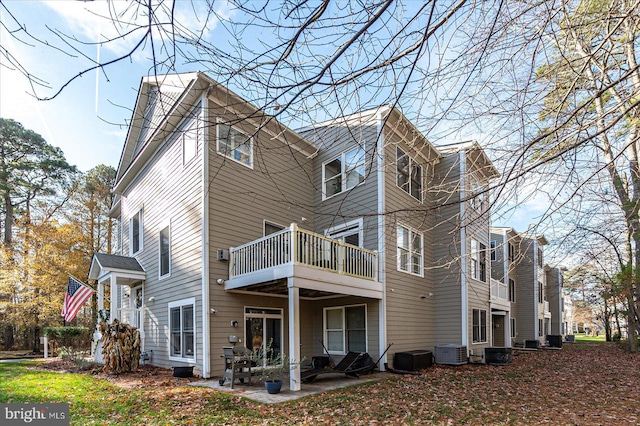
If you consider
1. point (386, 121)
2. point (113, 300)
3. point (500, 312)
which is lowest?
point (500, 312)

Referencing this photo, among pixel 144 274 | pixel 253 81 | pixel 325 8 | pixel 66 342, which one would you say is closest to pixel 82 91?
pixel 253 81

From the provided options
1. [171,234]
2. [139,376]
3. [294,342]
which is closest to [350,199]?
[294,342]

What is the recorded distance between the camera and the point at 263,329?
10844mm

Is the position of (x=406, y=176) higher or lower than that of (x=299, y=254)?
higher

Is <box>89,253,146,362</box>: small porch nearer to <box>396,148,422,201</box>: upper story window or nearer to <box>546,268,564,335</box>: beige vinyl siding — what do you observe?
<box>396,148,422,201</box>: upper story window

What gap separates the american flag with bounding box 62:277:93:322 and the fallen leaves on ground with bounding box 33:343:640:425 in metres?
3.12

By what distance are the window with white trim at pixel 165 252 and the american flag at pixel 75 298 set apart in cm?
239

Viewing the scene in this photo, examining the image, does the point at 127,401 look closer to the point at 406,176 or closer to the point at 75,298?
the point at 75,298

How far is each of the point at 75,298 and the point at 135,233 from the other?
3.40 m

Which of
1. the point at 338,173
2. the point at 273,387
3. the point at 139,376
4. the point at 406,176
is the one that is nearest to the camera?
the point at 273,387

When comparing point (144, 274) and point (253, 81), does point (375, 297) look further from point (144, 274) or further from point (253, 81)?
point (253, 81)

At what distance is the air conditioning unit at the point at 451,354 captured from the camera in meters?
12.4

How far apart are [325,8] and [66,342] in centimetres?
1961

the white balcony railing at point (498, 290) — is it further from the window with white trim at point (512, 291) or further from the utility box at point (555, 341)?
the utility box at point (555, 341)
